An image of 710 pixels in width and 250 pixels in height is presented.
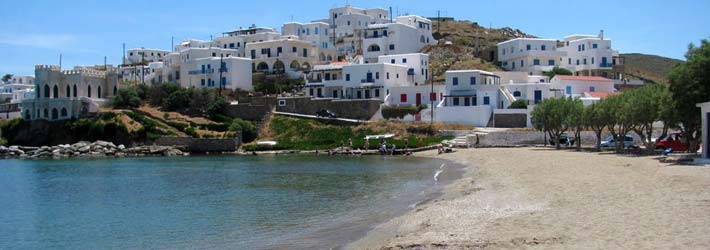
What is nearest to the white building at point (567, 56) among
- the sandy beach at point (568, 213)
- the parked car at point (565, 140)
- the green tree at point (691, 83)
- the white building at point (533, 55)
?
the white building at point (533, 55)

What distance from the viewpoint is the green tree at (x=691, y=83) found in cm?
3105

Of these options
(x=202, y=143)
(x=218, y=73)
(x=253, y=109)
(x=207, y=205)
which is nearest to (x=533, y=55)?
(x=253, y=109)

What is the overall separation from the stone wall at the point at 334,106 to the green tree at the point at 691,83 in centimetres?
4039

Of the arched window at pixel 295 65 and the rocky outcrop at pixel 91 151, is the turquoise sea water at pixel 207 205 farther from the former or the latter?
the arched window at pixel 295 65

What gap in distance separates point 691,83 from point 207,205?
23003 mm

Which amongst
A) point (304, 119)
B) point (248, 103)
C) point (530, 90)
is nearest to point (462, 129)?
point (530, 90)

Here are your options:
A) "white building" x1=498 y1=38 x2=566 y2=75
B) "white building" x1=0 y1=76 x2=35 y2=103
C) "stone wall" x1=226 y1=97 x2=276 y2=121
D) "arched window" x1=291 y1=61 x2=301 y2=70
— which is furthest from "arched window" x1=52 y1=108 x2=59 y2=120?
"white building" x1=498 y1=38 x2=566 y2=75

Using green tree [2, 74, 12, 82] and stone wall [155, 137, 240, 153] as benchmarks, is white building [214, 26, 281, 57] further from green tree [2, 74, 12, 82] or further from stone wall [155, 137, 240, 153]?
green tree [2, 74, 12, 82]

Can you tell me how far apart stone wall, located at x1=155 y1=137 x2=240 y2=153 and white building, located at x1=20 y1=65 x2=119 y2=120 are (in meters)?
13.1

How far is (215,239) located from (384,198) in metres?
9.51

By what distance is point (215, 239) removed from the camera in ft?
60.3

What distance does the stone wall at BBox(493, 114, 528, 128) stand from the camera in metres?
61.9

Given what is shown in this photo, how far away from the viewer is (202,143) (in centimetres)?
7006

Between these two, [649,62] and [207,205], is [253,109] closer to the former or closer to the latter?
[207,205]
